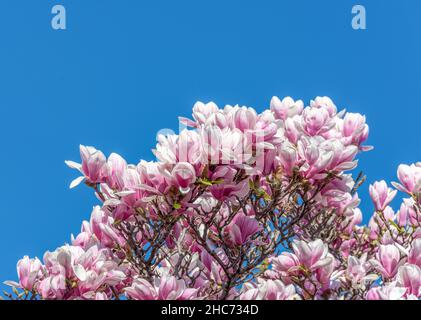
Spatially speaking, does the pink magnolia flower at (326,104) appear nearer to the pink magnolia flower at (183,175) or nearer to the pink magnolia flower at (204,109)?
the pink magnolia flower at (204,109)

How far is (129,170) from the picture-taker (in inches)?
185

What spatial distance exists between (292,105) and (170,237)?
1.92 m

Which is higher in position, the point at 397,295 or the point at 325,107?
the point at 325,107

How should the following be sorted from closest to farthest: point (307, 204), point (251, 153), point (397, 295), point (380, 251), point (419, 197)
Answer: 1. point (397, 295)
2. point (251, 153)
3. point (380, 251)
4. point (307, 204)
5. point (419, 197)

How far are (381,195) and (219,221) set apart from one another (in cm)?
265

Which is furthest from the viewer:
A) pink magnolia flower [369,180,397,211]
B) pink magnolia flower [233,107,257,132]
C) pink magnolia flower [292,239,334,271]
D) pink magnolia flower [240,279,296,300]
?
pink magnolia flower [369,180,397,211]

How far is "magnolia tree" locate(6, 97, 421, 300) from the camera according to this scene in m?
4.44

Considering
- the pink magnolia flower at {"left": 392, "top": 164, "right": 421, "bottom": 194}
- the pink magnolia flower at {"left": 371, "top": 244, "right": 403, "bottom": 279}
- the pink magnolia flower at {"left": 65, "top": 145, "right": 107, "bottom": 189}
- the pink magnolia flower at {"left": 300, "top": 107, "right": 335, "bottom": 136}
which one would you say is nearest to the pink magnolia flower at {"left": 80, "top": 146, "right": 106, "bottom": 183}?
the pink magnolia flower at {"left": 65, "top": 145, "right": 107, "bottom": 189}

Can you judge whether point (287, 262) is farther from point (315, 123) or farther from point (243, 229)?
point (315, 123)

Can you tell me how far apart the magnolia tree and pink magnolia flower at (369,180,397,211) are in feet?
4.63

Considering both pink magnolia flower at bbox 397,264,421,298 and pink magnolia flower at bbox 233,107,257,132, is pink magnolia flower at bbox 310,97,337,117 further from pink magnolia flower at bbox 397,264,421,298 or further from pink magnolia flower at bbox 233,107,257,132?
pink magnolia flower at bbox 397,264,421,298
